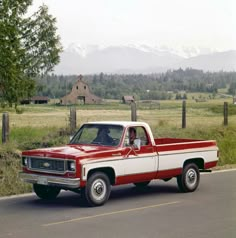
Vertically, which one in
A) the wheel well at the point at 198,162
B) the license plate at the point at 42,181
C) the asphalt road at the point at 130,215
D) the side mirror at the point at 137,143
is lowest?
the asphalt road at the point at 130,215

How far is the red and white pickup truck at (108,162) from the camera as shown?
37.6ft

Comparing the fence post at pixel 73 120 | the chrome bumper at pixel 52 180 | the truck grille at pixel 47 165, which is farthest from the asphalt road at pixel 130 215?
the fence post at pixel 73 120

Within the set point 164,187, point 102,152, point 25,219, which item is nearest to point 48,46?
point 164,187

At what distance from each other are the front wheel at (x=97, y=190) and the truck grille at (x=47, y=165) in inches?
22.5

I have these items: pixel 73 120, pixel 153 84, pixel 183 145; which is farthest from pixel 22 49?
pixel 153 84

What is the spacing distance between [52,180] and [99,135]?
1.78 meters

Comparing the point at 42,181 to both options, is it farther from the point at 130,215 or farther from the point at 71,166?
the point at 130,215

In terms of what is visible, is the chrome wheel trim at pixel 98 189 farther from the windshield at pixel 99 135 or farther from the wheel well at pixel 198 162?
the wheel well at pixel 198 162

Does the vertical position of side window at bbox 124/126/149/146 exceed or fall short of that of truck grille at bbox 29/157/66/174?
it exceeds it

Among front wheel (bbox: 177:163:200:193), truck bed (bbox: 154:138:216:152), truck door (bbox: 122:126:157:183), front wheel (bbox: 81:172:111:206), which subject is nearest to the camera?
front wheel (bbox: 81:172:111:206)

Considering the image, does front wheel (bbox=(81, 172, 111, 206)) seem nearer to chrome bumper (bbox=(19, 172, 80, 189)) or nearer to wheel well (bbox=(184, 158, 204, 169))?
chrome bumper (bbox=(19, 172, 80, 189))

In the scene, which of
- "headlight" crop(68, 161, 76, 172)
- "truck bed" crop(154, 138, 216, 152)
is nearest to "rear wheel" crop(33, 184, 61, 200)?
"headlight" crop(68, 161, 76, 172)

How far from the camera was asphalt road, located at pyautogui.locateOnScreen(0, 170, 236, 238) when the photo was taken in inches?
364

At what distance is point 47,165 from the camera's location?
38.7 ft
